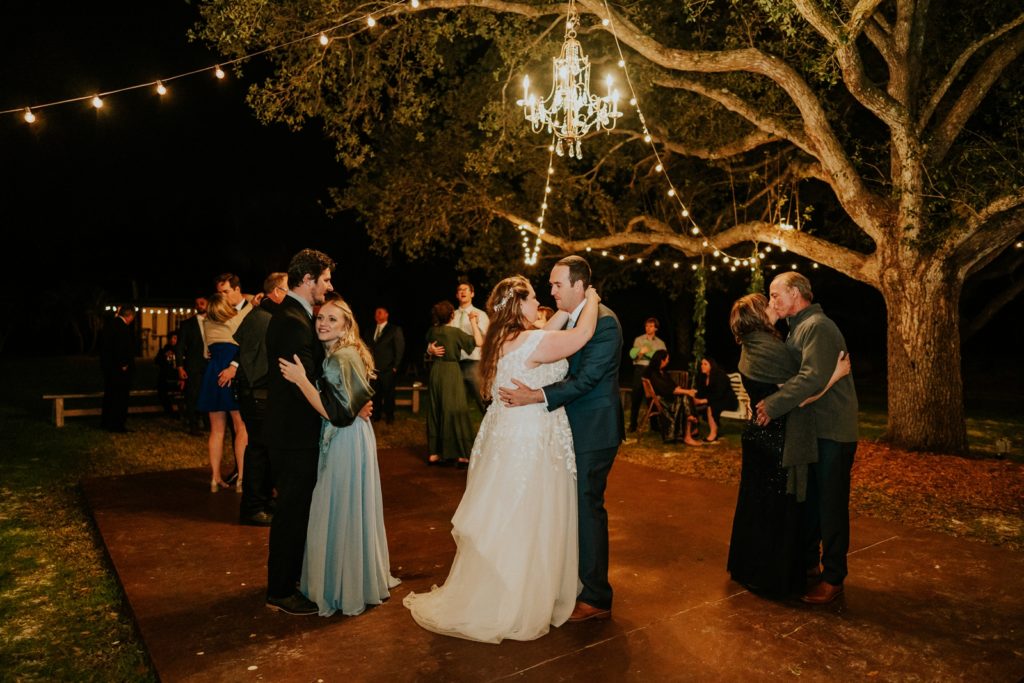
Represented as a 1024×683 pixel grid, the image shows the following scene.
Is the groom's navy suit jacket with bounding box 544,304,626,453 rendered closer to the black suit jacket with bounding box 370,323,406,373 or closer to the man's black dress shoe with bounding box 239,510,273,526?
the man's black dress shoe with bounding box 239,510,273,526

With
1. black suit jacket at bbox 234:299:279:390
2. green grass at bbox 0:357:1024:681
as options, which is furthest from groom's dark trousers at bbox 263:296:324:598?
black suit jacket at bbox 234:299:279:390

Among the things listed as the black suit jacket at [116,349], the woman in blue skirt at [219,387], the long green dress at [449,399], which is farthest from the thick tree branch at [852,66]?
the black suit jacket at [116,349]

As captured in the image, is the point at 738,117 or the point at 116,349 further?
the point at 738,117

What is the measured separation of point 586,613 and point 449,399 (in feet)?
13.3

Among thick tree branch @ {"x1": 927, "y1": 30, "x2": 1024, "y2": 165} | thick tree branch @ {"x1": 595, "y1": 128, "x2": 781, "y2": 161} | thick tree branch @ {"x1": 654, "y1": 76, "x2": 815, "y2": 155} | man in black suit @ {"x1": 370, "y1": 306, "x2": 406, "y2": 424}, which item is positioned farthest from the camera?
thick tree branch @ {"x1": 595, "y1": 128, "x2": 781, "y2": 161}

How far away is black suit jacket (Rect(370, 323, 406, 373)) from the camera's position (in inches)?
411

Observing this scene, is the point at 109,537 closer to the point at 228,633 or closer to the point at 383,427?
the point at 228,633

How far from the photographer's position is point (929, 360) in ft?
29.0

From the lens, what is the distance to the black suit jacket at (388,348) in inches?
411

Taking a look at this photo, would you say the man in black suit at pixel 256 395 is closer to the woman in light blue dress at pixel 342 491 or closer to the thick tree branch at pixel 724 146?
the woman in light blue dress at pixel 342 491

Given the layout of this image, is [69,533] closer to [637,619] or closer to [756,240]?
[637,619]

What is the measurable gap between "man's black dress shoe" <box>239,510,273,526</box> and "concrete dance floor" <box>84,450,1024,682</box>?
12 cm

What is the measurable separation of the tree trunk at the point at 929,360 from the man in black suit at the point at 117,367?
32.4 feet

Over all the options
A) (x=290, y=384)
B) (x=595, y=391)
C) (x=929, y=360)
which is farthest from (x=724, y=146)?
(x=290, y=384)
